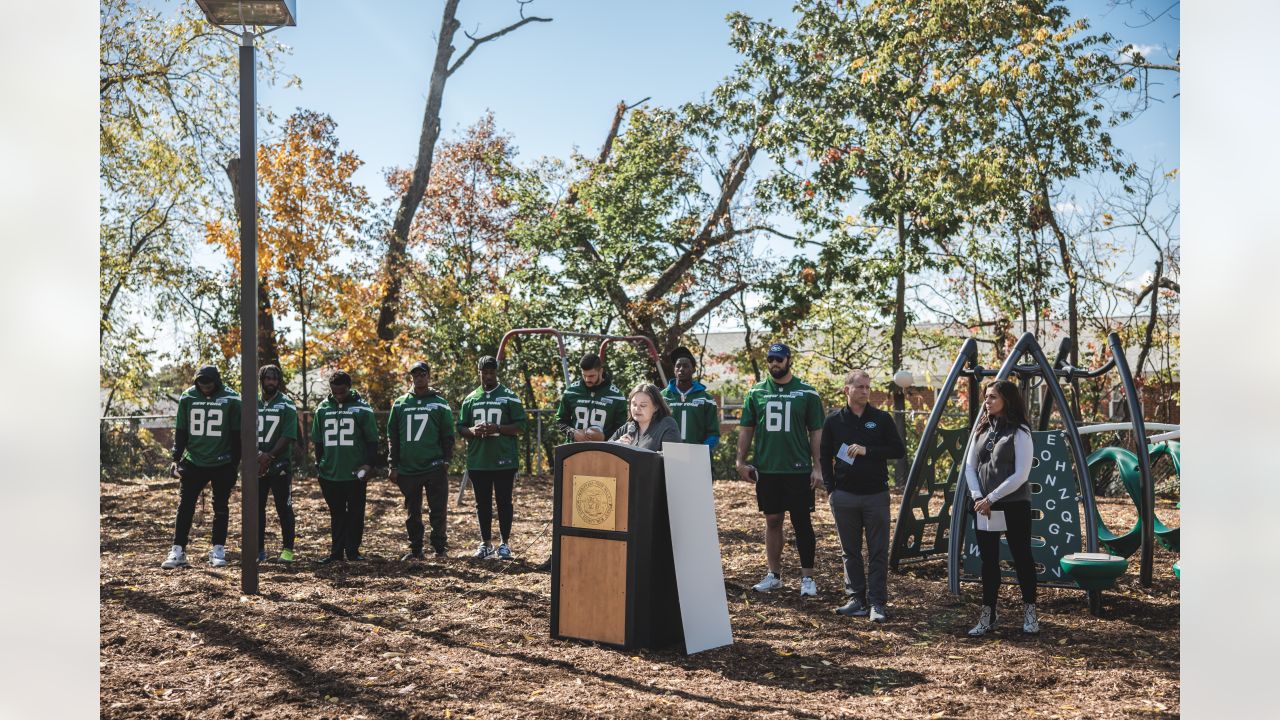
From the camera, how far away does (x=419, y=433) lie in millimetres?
9344

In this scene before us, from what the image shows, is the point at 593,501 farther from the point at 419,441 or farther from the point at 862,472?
the point at 419,441

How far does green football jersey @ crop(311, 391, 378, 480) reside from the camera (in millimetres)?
9172

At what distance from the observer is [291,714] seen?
15.7 feet

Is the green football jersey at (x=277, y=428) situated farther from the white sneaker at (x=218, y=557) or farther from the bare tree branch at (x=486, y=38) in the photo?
the bare tree branch at (x=486, y=38)

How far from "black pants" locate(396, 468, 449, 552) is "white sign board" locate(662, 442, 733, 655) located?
3710mm

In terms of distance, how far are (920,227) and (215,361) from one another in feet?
46.6

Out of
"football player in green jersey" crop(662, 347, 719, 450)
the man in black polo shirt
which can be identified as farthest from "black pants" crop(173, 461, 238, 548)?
the man in black polo shirt

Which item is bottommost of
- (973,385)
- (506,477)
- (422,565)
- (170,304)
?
(422,565)

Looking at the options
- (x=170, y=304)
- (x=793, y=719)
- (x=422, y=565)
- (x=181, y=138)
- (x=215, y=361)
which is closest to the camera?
Result: (x=793, y=719)

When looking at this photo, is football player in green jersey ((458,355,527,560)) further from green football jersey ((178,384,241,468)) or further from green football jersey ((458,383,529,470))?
green football jersey ((178,384,241,468))

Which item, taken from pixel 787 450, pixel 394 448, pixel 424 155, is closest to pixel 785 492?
pixel 787 450

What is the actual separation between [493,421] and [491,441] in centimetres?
20
